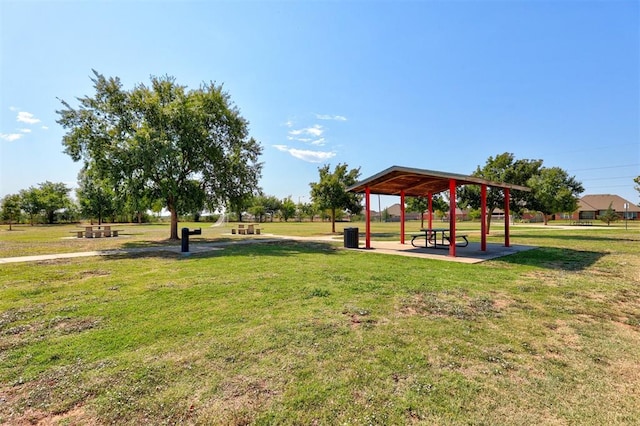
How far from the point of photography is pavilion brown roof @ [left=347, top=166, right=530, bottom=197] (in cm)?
1148

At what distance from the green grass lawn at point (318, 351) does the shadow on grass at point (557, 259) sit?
7.34 feet

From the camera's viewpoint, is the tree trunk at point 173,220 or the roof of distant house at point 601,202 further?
the roof of distant house at point 601,202

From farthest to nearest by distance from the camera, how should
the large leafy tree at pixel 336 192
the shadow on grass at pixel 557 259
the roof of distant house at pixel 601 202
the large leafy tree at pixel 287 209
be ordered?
the large leafy tree at pixel 287 209
the roof of distant house at pixel 601 202
the large leafy tree at pixel 336 192
the shadow on grass at pixel 557 259

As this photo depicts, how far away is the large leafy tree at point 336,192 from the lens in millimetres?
27203

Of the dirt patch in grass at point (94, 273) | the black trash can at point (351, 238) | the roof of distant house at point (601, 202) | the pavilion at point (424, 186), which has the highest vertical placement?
the roof of distant house at point (601, 202)

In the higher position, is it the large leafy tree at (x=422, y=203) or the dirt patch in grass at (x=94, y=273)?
the large leafy tree at (x=422, y=203)

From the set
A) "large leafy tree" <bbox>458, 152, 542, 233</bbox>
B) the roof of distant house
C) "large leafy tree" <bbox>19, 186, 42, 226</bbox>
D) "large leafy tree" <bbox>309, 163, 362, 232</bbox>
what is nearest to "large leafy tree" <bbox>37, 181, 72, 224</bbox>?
"large leafy tree" <bbox>19, 186, 42, 226</bbox>

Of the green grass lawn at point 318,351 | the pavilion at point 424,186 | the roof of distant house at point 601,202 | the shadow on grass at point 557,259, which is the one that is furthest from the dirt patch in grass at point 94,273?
the roof of distant house at point 601,202

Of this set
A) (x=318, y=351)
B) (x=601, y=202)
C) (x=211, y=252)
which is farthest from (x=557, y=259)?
(x=601, y=202)

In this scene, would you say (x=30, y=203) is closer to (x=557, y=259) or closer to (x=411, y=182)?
(x=411, y=182)

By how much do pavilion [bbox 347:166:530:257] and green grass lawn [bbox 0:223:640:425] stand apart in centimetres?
494

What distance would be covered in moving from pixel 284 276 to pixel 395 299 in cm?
306

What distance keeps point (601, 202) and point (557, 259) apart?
78.7m

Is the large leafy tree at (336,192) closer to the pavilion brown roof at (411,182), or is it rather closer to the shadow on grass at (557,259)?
the pavilion brown roof at (411,182)
